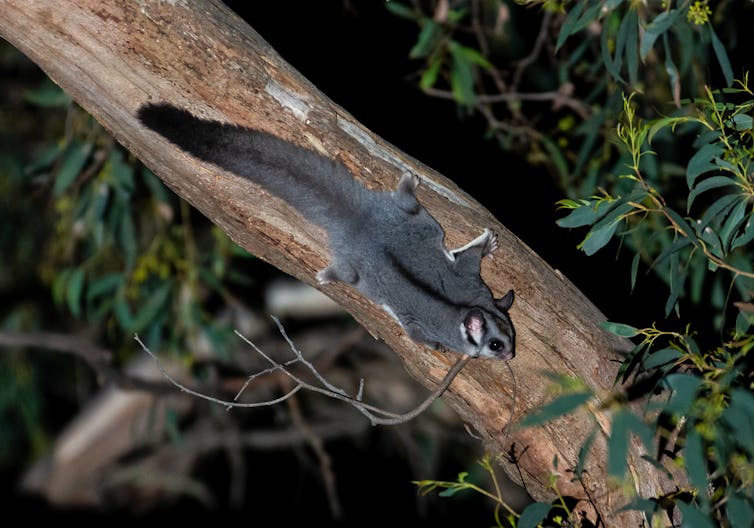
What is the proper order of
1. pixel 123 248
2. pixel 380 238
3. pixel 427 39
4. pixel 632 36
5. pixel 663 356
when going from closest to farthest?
pixel 663 356 → pixel 632 36 → pixel 380 238 → pixel 427 39 → pixel 123 248

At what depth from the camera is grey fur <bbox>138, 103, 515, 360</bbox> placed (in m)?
2.82

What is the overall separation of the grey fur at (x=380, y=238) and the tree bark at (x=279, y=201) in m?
0.04

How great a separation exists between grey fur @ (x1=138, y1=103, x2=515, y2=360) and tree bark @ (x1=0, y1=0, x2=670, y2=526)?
0.04 m

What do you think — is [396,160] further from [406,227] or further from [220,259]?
[220,259]

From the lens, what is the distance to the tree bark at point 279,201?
2.74 metres

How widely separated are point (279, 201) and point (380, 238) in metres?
0.53

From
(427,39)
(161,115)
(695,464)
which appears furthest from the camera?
(427,39)

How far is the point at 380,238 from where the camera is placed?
10.9ft

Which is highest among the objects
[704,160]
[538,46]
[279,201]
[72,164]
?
[704,160]

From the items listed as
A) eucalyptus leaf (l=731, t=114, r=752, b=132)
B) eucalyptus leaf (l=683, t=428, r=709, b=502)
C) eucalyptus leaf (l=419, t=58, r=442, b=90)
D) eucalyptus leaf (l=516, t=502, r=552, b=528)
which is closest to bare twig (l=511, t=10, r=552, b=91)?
eucalyptus leaf (l=419, t=58, r=442, b=90)

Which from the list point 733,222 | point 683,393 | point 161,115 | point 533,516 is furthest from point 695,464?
point 161,115

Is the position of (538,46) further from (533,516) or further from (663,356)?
(533,516)

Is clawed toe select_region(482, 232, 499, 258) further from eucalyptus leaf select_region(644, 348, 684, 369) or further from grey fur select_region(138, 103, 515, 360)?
eucalyptus leaf select_region(644, 348, 684, 369)

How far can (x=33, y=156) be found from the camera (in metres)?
7.68
